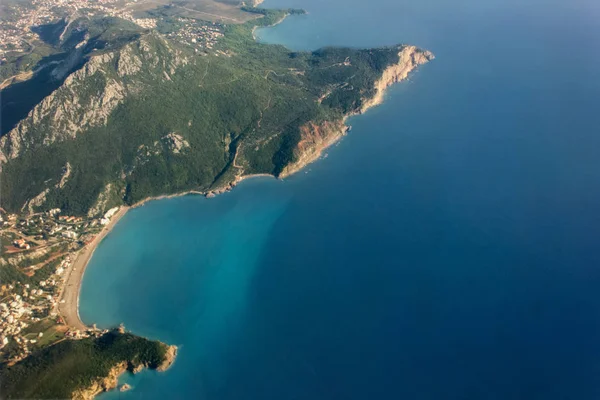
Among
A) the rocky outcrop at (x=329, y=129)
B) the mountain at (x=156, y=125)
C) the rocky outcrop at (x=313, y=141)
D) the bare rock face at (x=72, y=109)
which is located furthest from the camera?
the rocky outcrop at (x=329, y=129)

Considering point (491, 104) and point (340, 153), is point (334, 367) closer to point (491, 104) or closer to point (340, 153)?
point (340, 153)

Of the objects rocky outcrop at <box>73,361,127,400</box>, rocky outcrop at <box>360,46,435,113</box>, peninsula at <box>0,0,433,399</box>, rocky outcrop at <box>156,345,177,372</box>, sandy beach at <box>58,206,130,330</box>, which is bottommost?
rocky outcrop at <box>73,361,127,400</box>

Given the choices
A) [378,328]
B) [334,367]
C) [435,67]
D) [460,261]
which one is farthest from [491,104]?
[334,367]

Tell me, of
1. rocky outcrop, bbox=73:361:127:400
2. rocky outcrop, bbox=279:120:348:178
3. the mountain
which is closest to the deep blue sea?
rocky outcrop, bbox=73:361:127:400

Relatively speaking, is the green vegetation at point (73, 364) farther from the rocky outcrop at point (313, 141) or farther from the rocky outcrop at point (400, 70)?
the rocky outcrop at point (400, 70)

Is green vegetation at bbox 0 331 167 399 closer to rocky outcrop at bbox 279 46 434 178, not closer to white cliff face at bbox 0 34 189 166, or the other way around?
rocky outcrop at bbox 279 46 434 178

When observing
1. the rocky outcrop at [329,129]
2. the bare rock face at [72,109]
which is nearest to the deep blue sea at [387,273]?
the rocky outcrop at [329,129]
